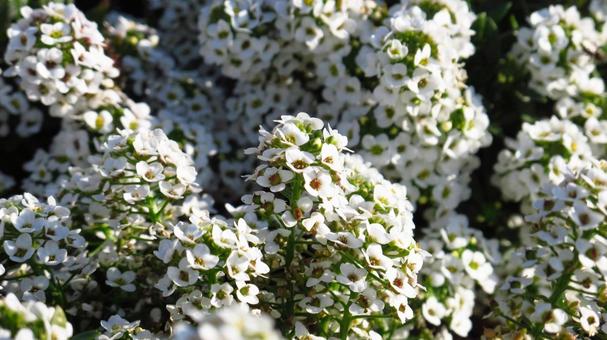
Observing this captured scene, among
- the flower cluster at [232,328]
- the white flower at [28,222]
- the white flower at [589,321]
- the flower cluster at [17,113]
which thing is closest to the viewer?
the flower cluster at [232,328]

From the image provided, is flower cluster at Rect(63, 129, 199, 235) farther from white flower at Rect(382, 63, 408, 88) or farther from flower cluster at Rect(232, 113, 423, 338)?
white flower at Rect(382, 63, 408, 88)

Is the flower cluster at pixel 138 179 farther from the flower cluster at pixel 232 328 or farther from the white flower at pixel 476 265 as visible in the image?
the white flower at pixel 476 265

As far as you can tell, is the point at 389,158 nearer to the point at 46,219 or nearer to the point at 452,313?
the point at 452,313

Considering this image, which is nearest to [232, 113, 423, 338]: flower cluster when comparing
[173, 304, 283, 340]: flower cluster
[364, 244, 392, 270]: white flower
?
[364, 244, 392, 270]: white flower

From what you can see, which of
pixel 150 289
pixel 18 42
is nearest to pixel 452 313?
pixel 150 289

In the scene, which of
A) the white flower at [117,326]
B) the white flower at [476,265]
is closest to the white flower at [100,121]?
the white flower at [117,326]

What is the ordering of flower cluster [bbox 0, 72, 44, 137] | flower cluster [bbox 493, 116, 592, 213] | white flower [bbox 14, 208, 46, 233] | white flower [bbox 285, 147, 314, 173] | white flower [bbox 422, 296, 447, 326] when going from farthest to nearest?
flower cluster [bbox 0, 72, 44, 137] < flower cluster [bbox 493, 116, 592, 213] < white flower [bbox 422, 296, 447, 326] < white flower [bbox 14, 208, 46, 233] < white flower [bbox 285, 147, 314, 173]
